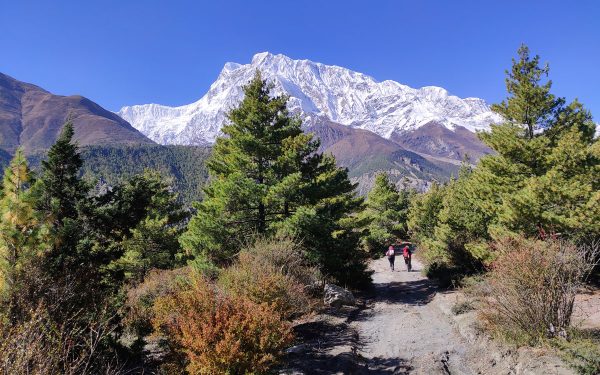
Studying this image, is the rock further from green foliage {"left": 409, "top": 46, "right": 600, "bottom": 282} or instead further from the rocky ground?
green foliage {"left": 409, "top": 46, "right": 600, "bottom": 282}

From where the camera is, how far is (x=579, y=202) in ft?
44.0

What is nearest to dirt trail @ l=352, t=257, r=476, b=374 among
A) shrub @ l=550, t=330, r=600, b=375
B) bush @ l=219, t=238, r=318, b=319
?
shrub @ l=550, t=330, r=600, b=375

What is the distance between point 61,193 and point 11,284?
579cm

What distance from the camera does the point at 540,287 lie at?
7.71 meters

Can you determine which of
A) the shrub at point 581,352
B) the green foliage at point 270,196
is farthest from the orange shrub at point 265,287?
the shrub at point 581,352

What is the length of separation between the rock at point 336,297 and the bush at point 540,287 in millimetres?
7312

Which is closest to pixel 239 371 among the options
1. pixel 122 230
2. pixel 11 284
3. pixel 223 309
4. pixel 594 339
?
pixel 223 309

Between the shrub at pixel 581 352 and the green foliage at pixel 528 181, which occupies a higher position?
the green foliage at pixel 528 181

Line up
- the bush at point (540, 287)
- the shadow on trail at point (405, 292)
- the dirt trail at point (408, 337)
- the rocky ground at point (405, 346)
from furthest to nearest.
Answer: the shadow on trail at point (405, 292) → the dirt trail at point (408, 337) → the rocky ground at point (405, 346) → the bush at point (540, 287)

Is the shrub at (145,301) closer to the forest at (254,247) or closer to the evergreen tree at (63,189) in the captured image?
the forest at (254,247)

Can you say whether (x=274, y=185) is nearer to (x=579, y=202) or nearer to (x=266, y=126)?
(x=266, y=126)

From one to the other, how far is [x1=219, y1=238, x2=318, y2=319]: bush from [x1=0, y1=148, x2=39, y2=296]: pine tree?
15.2 feet

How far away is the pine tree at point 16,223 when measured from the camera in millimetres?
7309

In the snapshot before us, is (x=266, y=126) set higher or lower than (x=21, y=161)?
higher
